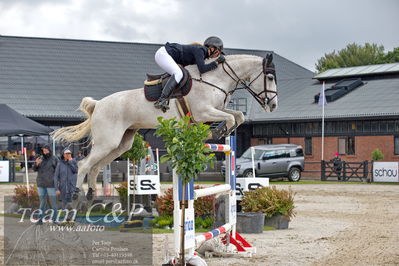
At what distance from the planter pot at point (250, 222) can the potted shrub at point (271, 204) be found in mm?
581

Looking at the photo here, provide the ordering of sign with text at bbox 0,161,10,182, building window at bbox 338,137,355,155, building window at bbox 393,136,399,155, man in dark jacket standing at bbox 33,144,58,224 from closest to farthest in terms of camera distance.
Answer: man in dark jacket standing at bbox 33,144,58,224 → sign with text at bbox 0,161,10,182 → building window at bbox 393,136,399,155 → building window at bbox 338,137,355,155

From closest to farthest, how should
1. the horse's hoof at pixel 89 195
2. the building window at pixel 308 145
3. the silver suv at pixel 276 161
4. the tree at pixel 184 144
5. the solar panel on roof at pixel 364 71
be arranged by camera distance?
the tree at pixel 184 144 → the horse's hoof at pixel 89 195 → the silver suv at pixel 276 161 → the building window at pixel 308 145 → the solar panel on roof at pixel 364 71

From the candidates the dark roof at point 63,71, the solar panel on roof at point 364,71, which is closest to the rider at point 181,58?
the dark roof at point 63,71

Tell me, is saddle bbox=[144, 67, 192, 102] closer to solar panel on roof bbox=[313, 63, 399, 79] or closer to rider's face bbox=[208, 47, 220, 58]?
rider's face bbox=[208, 47, 220, 58]

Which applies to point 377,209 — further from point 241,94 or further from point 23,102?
point 241,94

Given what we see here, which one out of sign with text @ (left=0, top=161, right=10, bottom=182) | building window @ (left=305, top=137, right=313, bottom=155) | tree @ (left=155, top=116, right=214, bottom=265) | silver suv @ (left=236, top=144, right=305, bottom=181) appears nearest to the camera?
tree @ (left=155, top=116, right=214, bottom=265)

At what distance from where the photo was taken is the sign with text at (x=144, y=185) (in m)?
14.4

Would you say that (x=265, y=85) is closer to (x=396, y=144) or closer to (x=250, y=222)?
(x=250, y=222)

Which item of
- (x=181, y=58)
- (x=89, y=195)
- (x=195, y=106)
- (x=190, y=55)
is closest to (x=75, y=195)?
(x=89, y=195)

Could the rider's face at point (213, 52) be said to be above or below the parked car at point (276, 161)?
above

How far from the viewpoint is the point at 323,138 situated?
37.6 meters

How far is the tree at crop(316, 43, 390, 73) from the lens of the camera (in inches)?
2938

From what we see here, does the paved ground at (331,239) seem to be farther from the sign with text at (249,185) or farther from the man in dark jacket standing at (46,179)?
the sign with text at (249,185)

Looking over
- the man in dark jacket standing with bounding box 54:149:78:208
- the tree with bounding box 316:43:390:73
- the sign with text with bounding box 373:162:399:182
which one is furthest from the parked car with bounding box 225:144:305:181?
the tree with bounding box 316:43:390:73
